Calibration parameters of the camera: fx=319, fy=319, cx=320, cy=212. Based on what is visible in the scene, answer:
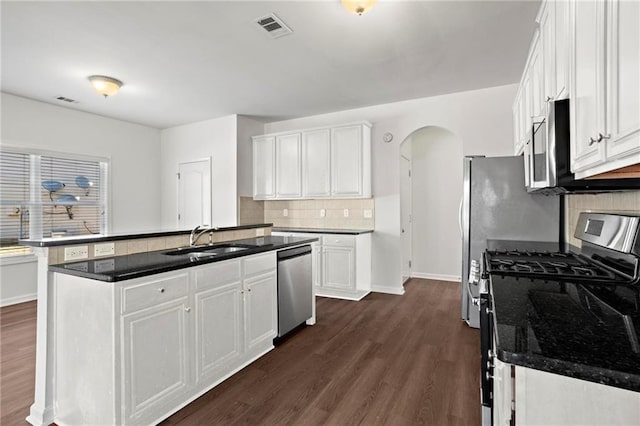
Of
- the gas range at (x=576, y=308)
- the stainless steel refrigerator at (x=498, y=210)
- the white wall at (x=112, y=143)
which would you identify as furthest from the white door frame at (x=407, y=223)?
the white wall at (x=112, y=143)

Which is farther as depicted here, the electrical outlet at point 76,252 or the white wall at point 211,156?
the white wall at point 211,156

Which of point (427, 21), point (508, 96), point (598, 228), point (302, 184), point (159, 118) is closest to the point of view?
point (598, 228)

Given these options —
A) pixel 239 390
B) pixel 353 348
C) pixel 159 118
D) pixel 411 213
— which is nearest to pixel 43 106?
pixel 159 118

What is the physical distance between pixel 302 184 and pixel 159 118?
2.74 metres

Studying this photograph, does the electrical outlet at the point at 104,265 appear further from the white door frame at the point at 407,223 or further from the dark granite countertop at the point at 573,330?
the white door frame at the point at 407,223

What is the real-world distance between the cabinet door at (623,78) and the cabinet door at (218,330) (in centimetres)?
211

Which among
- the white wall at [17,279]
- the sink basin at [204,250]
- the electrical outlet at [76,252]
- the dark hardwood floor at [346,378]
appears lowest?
the dark hardwood floor at [346,378]

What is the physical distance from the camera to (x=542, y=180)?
1.71m

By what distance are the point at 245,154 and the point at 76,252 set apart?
371 centimetres

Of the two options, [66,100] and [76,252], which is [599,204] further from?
[66,100]

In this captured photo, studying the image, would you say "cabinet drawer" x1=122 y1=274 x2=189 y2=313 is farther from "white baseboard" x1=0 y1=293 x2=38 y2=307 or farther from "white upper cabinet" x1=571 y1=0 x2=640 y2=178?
"white baseboard" x1=0 y1=293 x2=38 y2=307

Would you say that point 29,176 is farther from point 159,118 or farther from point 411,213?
point 411,213

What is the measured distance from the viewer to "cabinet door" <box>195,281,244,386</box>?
2.05m

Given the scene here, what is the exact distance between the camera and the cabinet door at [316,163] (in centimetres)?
479
